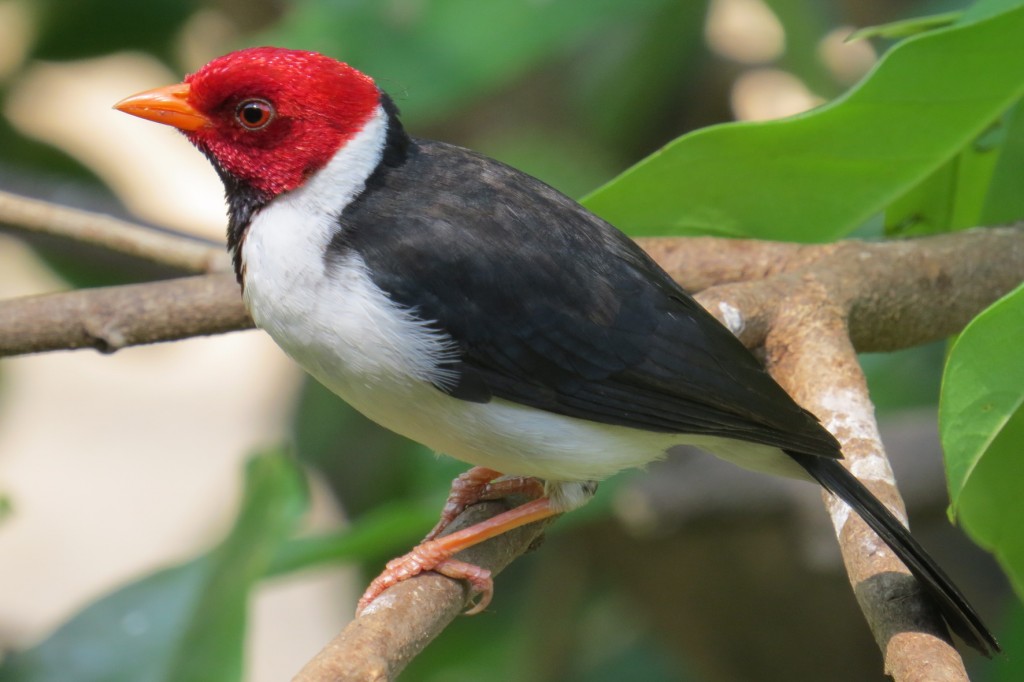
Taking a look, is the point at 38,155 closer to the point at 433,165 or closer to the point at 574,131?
the point at 574,131

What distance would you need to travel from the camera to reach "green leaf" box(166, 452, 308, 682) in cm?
261

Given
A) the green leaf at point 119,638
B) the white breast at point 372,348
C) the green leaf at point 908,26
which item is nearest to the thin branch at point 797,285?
the white breast at point 372,348

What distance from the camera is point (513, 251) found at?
2.41 meters

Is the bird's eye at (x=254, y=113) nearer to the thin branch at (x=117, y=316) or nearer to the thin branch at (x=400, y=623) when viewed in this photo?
the thin branch at (x=117, y=316)

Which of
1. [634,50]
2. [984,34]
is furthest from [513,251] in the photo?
[634,50]

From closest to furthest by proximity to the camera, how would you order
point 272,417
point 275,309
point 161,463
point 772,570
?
point 275,309
point 772,570
point 272,417
point 161,463

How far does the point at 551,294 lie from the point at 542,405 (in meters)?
0.22

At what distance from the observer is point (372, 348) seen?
2.35m

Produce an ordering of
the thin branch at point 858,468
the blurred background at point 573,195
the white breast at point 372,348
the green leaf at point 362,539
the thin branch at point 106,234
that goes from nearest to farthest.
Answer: the thin branch at point 858,468, the white breast at point 372,348, the green leaf at point 362,539, the thin branch at point 106,234, the blurred background at point 573,195

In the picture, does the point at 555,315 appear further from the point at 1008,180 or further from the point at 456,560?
the point at 1008,180

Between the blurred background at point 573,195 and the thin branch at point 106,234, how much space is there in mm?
612

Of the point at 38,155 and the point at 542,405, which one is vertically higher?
the point at 542,405

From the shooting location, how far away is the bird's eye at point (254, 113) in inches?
101

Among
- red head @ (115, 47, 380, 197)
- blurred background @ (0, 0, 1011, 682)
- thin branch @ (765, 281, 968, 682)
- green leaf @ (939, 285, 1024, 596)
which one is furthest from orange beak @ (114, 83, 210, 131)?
green leaf @ (939, 285, 1024, 596)
